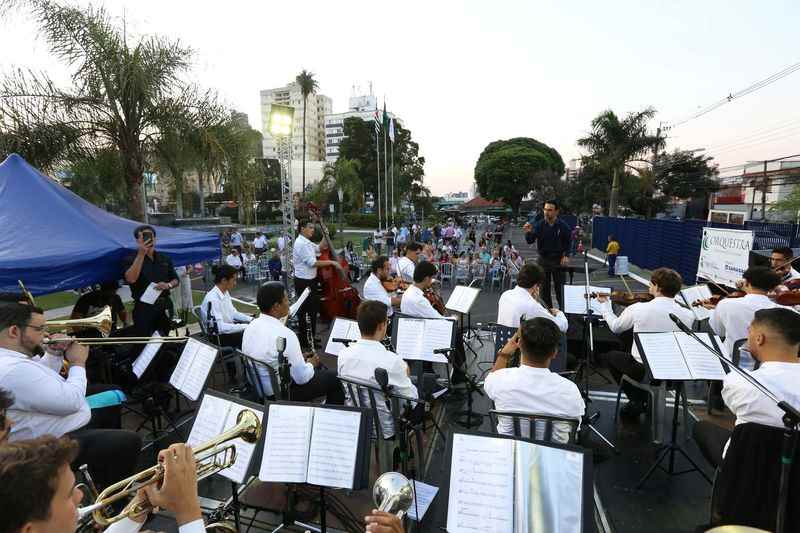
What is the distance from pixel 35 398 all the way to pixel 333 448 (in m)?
1.97

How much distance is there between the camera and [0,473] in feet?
4.51

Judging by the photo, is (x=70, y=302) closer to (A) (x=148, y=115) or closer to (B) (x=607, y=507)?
(A) (x=148, y=115)

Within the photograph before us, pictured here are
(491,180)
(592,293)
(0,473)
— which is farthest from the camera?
(491,180)

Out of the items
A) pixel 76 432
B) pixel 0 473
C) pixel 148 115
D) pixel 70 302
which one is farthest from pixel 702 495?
pixel 70 302

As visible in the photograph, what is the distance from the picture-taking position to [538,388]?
9.09 feet

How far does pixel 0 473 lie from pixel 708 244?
14231mm

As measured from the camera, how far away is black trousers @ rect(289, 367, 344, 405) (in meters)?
4.29

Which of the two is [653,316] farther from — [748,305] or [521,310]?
[521,310]

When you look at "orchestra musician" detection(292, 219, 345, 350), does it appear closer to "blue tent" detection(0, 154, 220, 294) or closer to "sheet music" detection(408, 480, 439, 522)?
"blue tent" detection(0, 154, 220, 294)

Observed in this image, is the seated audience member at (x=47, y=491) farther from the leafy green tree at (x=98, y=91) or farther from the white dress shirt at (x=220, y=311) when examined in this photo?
the leafy green tree at (x=98, y=91)

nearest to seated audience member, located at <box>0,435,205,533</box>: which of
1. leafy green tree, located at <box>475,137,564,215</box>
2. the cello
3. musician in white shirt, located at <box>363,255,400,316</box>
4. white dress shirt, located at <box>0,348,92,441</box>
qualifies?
white dress shirt, located at <box>0,348,92,441</box>

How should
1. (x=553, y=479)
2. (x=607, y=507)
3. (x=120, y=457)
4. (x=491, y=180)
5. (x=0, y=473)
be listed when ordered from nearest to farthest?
(x=0, y=473)
(x=553, y=479)
(x=120, y=457)
(x=607, y=507)
(x=491, y=180)

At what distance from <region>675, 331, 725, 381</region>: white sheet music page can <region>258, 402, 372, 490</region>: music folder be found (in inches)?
110

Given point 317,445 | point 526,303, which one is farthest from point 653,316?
point 317,445
